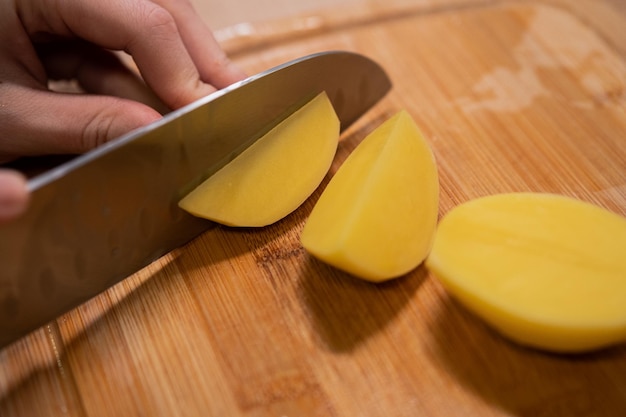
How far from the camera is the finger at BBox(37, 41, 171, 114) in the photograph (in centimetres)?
132

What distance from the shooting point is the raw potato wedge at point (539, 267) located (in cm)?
92

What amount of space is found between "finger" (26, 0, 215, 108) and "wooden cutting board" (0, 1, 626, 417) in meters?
0.33

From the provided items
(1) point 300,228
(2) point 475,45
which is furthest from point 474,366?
(2) point 475,45

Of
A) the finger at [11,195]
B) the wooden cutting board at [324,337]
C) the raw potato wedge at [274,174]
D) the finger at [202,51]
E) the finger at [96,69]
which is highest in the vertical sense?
the finger at [11,195]

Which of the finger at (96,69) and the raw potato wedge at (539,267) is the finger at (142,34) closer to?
the finger at (96,69)

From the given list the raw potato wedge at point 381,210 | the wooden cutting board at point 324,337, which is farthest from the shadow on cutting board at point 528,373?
the raw potato wedge at point 381,210

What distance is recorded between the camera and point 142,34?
45.8 inches

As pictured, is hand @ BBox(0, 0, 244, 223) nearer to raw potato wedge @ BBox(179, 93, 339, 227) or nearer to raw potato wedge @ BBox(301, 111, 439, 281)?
raw potato wedge @ BBox(179, 93, 339, 227)

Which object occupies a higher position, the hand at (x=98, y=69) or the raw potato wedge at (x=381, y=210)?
the hand at (x=98, y=69)

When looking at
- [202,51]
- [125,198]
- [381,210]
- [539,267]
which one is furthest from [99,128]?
[539,267]

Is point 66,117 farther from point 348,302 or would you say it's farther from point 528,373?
point 528,373

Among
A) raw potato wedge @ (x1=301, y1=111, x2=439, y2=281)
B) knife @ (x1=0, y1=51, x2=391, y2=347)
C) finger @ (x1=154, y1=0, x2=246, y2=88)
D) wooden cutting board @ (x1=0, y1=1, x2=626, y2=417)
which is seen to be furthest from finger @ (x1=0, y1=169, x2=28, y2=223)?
finger @ (x1=154, y1=0, x2=246, y2=88)

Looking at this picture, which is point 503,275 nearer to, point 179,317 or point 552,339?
point 552,339

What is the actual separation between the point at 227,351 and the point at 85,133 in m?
0.51
